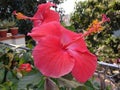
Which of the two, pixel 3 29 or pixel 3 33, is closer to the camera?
pixel 3 33

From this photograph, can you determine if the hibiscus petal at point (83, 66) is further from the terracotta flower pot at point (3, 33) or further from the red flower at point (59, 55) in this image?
the terracotta flower pot at point (3, 33)

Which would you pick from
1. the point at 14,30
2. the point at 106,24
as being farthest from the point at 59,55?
the point at 106,24

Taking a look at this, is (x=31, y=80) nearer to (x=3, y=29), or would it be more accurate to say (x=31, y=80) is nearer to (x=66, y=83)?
(x=66, y=83)

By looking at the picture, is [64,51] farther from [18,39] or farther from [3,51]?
[18,39]

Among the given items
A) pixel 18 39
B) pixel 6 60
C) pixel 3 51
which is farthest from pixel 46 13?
pixel 18 39

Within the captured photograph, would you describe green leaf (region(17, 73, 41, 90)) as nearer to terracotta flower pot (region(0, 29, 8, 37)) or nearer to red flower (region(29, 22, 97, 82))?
red flower (region(29, 22, 97, 82))

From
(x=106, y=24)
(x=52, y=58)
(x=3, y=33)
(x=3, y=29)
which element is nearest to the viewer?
(x=52, y=58)

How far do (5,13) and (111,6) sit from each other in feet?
8.49

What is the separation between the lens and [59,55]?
1.83ft

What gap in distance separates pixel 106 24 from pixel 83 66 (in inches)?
294

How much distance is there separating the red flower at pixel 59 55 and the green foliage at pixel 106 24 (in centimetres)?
679

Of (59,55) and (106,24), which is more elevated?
(59,55)

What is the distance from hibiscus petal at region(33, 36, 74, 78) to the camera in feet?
1.78

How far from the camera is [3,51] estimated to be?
190 cm
